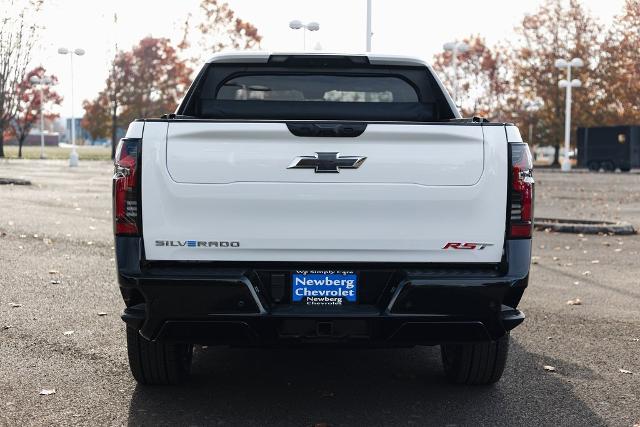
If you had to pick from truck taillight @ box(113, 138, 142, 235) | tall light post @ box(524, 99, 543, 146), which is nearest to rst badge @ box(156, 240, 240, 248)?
truck taillight @ box(113, 138, 142, 235)

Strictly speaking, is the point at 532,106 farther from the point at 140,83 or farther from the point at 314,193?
the point at 314,193

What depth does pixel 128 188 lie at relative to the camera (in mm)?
4051

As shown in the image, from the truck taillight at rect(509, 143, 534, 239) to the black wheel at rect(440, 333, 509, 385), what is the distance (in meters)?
0.85

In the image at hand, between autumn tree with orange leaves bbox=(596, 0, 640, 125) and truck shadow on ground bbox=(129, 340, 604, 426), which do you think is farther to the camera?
autumn tree with orange leaves bbox=(596, 0, 640, 125)

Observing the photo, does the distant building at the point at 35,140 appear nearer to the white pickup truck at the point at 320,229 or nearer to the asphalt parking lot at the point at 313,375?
the asphalt parking lot at the point at 313,375

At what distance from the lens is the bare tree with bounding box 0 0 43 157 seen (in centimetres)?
2925

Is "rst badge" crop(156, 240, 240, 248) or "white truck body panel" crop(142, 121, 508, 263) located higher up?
"white truck body panel" crop(142, 121, 508, 263)

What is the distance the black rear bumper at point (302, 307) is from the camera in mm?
4031

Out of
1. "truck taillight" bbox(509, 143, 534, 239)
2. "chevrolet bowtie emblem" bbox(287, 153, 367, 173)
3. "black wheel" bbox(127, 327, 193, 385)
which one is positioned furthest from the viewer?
"black wheel" bbox(127, 327, 193, 385)

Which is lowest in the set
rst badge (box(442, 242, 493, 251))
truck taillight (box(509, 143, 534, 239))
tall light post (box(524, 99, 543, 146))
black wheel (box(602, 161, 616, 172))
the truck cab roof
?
black wheel (box(602, 161, 616, 172))

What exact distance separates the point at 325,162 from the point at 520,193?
3.18 ft

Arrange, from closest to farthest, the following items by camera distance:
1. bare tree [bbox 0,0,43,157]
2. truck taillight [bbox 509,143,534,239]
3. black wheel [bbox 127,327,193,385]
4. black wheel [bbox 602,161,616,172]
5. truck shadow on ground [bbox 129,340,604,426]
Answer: truck taillight [bbox 509,143,534,239] → truck shadow on ground [bbox 129,340,604,426] → black wheel [bbox 127,327,193,385] → bare tree [bbox 0,0,43,157] → black wheel [bbox 602,161,616,172]

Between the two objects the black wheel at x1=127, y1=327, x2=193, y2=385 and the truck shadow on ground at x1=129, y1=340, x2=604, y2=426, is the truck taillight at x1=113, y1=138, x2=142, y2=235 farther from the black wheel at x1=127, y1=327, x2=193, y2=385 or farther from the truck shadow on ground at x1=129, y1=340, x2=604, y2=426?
the truck shadow on ground at x1=129, y1=340, x2=604, y2=426

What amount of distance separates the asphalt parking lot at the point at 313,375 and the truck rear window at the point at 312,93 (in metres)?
1.64
